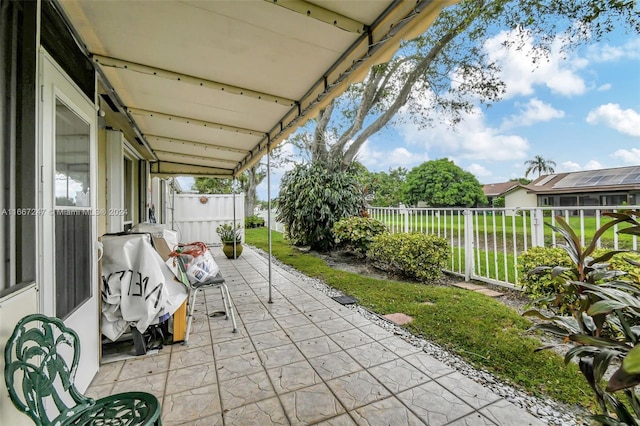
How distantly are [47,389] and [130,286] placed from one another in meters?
1.52

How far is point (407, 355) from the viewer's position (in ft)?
8.35

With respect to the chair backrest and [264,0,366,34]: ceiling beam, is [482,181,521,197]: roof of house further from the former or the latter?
the chair backrest

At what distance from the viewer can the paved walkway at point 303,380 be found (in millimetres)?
1818

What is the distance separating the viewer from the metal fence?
3.84 m

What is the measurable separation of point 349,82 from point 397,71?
8.48 m

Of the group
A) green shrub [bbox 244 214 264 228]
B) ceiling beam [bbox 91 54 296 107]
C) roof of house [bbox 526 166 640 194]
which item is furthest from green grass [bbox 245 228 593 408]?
green shrub [bbox 244 214 264 228]

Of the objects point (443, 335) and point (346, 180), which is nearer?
point (443, 335)

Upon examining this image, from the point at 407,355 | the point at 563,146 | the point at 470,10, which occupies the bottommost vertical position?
the point at 407,355

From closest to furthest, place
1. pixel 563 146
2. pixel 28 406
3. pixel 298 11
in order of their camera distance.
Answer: pixel 28 406 < pixel 298 11 < pixel 563 146

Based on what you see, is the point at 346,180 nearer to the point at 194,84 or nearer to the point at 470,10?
the point at 470,10

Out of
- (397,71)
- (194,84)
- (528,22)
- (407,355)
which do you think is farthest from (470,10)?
(407,355)

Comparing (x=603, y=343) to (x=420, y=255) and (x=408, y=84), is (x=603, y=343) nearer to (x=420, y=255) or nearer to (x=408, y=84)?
(x=420, y=255)

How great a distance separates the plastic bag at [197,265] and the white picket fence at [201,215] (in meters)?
6.15

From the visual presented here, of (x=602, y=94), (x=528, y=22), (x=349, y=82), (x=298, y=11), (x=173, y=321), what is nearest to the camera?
(x=298, y=11)
